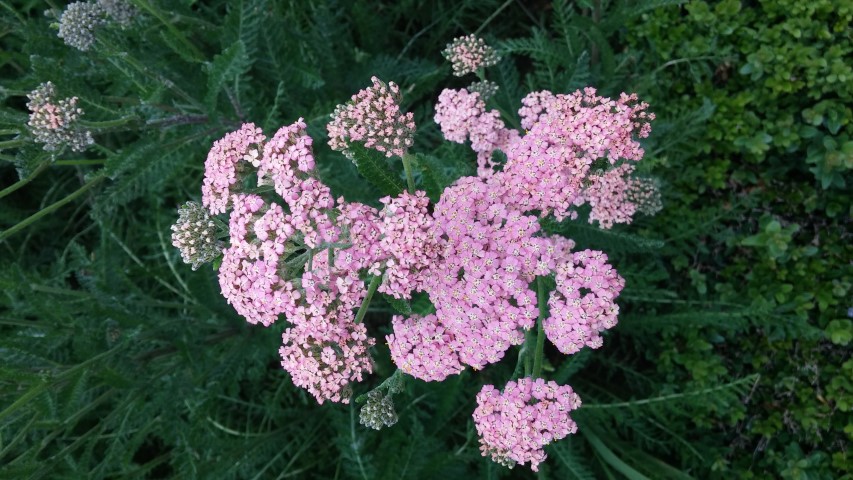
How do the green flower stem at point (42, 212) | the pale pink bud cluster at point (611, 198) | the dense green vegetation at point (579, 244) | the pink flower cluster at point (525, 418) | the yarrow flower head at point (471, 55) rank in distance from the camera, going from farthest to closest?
the dense green vegetation at point (579, 244) < the yarrow flower head at point (471, 55) < the pale pink bud cluster at point (611, 198) < the green flower stem at point (42, 212) < the pink flower cluster at point (525, 418)

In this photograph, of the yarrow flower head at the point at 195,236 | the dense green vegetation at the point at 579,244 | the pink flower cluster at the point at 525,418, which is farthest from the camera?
the dense green vegetation at the point at 579,244

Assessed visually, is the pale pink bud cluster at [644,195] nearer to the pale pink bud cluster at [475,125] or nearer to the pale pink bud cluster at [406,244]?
the pale pink bud cluster at [475,125]

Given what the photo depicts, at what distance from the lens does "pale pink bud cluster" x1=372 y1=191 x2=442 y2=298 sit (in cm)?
212

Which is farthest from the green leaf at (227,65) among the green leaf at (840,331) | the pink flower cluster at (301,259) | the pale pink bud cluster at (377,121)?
the green leaf at (840,331)

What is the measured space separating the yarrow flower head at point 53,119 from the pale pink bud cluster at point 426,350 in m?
1.54

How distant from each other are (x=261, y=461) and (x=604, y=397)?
82.4 inches

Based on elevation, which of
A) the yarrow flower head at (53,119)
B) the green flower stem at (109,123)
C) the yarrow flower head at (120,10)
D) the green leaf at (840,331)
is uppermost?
the yarrow flower head at (120,10)

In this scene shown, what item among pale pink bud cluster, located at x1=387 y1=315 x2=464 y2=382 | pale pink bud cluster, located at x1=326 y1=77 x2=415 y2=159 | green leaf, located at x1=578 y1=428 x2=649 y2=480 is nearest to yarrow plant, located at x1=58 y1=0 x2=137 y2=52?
pale pink bud cluster, located at x1=326 y1=77 x2=415 y2=159

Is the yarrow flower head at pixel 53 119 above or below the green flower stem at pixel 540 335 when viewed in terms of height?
above

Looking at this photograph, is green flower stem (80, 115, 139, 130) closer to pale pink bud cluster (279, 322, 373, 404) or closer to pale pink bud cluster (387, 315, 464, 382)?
pale pink bud cluster (279, 322, 373, 404)

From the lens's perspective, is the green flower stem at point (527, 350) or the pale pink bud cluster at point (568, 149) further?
the green flower stem at point (527, 350)

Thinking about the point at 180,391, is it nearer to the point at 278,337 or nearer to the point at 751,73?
the point at 278,337

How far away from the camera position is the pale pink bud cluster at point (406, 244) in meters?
2.12

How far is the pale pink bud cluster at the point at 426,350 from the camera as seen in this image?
228cm
